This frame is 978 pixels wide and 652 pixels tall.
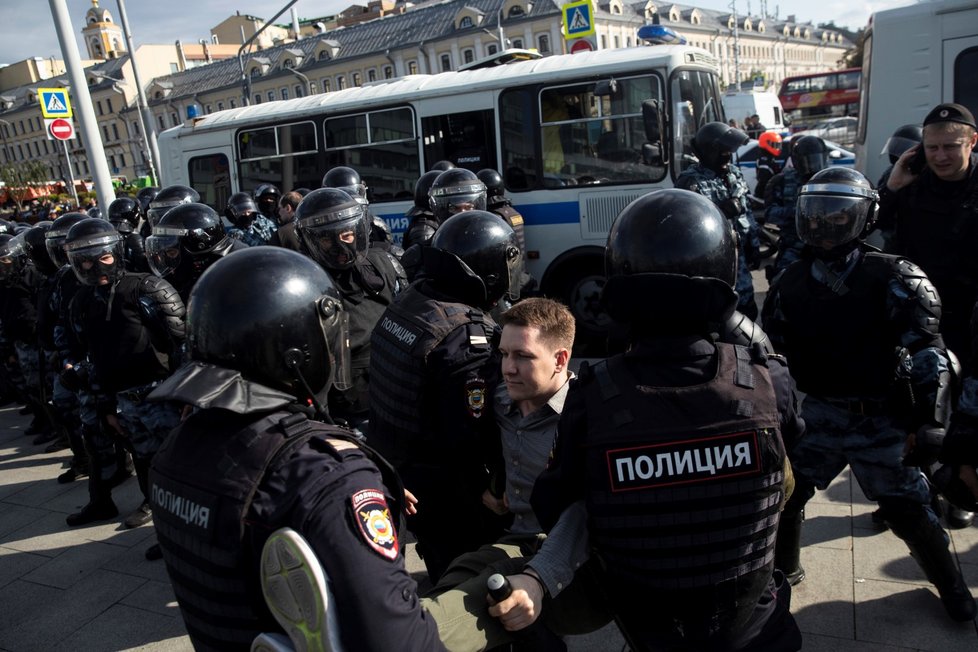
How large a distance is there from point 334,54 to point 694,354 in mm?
64238

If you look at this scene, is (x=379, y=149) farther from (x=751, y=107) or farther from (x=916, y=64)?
(x=751, y=107)

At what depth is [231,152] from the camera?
34.0ft

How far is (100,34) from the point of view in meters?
82.1

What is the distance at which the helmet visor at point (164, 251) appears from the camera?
4.73 meters

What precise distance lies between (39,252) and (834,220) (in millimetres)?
6302

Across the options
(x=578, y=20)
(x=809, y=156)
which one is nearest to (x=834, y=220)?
(x=809, y=156)

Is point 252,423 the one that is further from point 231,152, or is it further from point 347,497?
point 231,152

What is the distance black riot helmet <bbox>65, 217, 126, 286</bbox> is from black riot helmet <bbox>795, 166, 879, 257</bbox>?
12.9 ft

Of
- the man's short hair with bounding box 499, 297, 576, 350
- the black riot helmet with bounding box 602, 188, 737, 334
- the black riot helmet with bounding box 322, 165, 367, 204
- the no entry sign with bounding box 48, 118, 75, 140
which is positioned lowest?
the man's short hair with bounding box 499, 297, 576, 350

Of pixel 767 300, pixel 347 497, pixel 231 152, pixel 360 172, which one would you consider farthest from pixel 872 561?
pixel 231 152

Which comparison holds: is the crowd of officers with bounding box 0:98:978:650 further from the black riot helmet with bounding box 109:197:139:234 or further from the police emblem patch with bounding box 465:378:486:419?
the black riot helmet with bounding box 109:197:139:234

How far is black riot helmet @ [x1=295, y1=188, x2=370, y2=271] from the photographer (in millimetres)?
3787

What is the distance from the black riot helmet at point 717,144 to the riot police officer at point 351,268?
366cm

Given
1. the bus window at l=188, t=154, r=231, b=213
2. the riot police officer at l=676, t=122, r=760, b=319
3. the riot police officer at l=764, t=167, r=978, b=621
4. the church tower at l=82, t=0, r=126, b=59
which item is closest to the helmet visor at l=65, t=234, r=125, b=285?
the riot police officer at l=764, t=167, r=978, b=621
